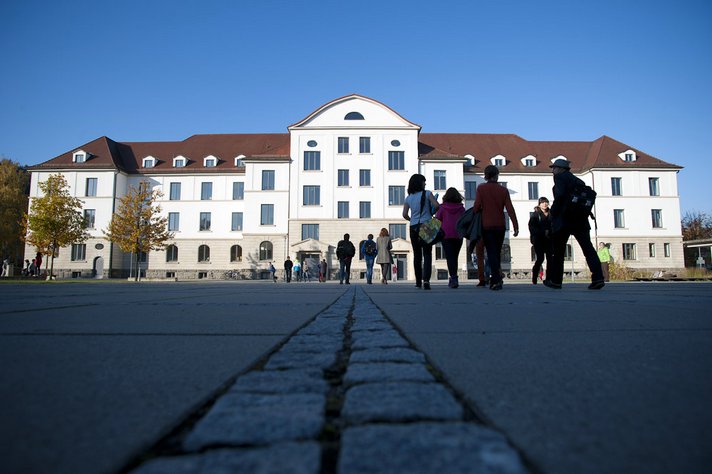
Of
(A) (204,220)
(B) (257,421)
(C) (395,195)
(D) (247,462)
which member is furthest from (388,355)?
(A) (204,220)

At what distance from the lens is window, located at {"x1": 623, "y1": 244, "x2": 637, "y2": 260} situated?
4072cm

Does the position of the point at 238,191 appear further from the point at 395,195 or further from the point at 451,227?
the point at 451,227

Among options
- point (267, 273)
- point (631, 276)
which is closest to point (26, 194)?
point (267, 273)

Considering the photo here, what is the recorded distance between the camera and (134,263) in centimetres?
4131

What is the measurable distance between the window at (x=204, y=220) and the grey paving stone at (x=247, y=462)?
140 feet

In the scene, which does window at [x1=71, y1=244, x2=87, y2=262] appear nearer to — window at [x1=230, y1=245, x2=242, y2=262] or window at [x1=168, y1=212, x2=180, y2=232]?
window at [x1=168, y1=212, x2=180, y2=232]

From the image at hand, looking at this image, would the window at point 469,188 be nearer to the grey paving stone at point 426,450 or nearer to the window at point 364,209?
the window at point 364,209

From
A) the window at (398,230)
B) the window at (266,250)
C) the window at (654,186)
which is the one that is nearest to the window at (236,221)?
the window at (266,250)

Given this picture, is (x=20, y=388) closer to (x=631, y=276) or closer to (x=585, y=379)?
(x=585, y=379)

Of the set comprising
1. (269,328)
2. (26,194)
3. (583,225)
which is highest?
(26,194)

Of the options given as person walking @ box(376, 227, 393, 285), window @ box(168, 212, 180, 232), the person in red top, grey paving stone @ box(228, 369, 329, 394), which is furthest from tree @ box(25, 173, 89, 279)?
grey paving stone @ box(228, 369, 329, 394)

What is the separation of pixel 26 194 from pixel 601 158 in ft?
197

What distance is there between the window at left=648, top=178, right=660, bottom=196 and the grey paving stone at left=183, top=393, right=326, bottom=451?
4957 cm

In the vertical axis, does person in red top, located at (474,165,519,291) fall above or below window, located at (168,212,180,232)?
below
